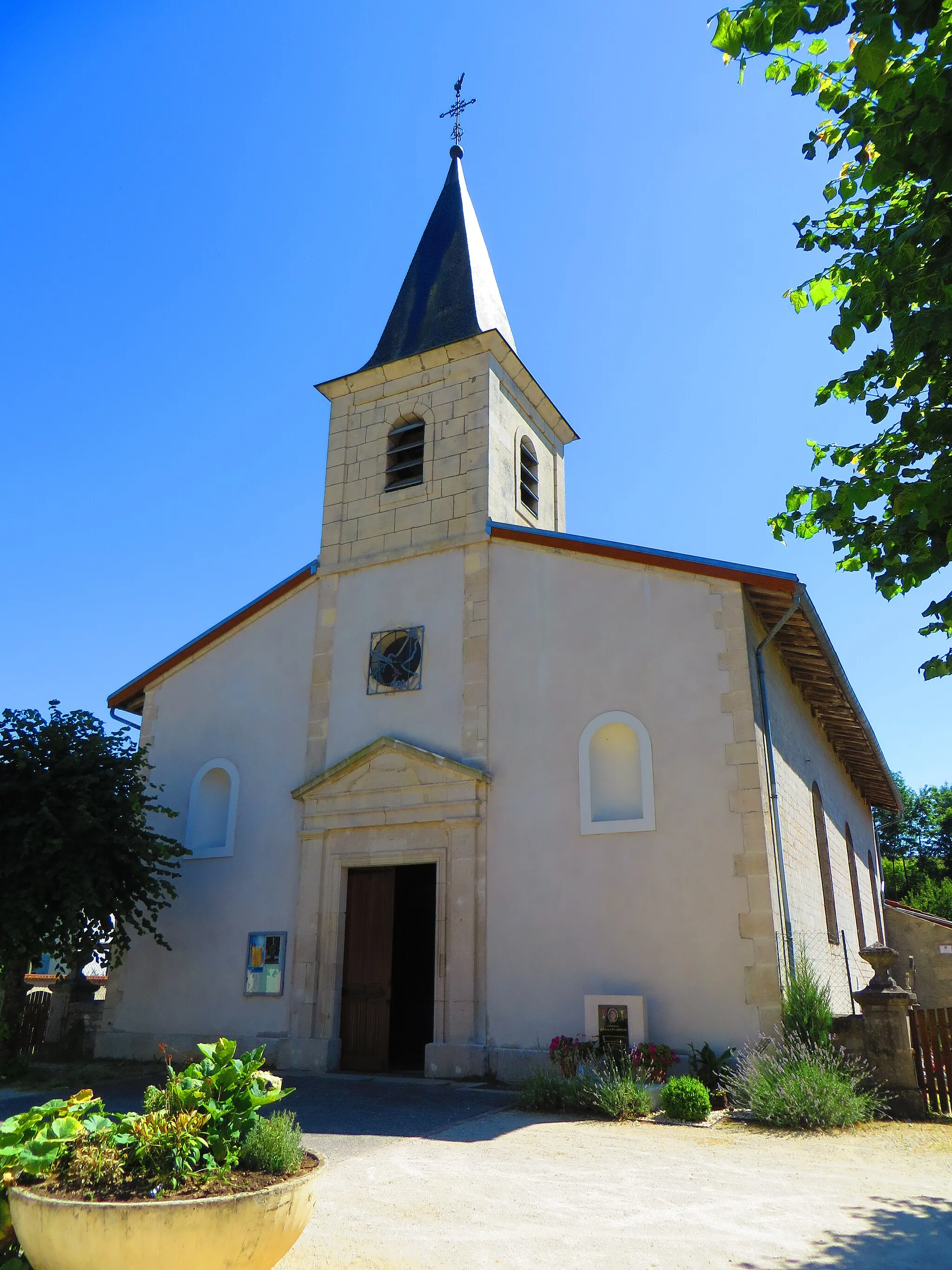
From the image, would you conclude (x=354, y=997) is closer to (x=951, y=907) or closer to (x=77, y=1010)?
(x=77, y=1010)

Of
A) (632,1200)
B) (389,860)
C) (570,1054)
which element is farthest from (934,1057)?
(389,860)

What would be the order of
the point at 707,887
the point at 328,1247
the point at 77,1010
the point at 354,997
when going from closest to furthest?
the point at 328,1247
the point at 707,887
the point at 354,997
the point at 77,1010

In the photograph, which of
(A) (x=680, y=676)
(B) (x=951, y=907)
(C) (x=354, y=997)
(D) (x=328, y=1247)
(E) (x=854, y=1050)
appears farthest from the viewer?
(B) (x=951, y=907)

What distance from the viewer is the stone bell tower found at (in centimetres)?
1399

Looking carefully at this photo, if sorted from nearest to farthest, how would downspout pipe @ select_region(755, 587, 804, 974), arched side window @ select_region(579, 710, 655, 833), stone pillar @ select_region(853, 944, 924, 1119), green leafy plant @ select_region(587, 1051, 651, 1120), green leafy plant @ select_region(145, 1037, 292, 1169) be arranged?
green leafy plant @ select_region(145, 1037, 292, 1169) < green leafy plant @ select_region(587, 1051, 651, 1120) < stone pillar @ select_region(853, 944, 924, 1119) < downspout pipe @ select_region(755, 587, 804, 974) < arched side window @ select_region(579, 710, 655, 833)

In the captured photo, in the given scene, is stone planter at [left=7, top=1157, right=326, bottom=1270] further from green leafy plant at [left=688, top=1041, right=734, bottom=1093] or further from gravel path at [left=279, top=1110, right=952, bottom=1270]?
green leafy plant at [left=688, top=1041, right=734, bottom=1093]

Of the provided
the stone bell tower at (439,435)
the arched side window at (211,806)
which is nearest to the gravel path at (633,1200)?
the arched side window at (211,806)

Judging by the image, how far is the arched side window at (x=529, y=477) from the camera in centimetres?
1516

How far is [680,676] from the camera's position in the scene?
11.3 m

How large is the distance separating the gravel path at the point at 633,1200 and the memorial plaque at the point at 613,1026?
5.75 feet

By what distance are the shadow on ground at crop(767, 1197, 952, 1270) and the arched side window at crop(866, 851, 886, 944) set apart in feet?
51.6

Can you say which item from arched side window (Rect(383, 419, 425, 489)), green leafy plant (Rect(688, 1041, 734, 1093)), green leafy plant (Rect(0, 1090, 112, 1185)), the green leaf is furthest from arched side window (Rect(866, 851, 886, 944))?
green leafy plant (Rect(0, 1090, 112, 1185))

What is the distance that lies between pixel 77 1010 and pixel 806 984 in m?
9.92

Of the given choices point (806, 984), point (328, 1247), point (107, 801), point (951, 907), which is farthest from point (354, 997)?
point (951, 907)
